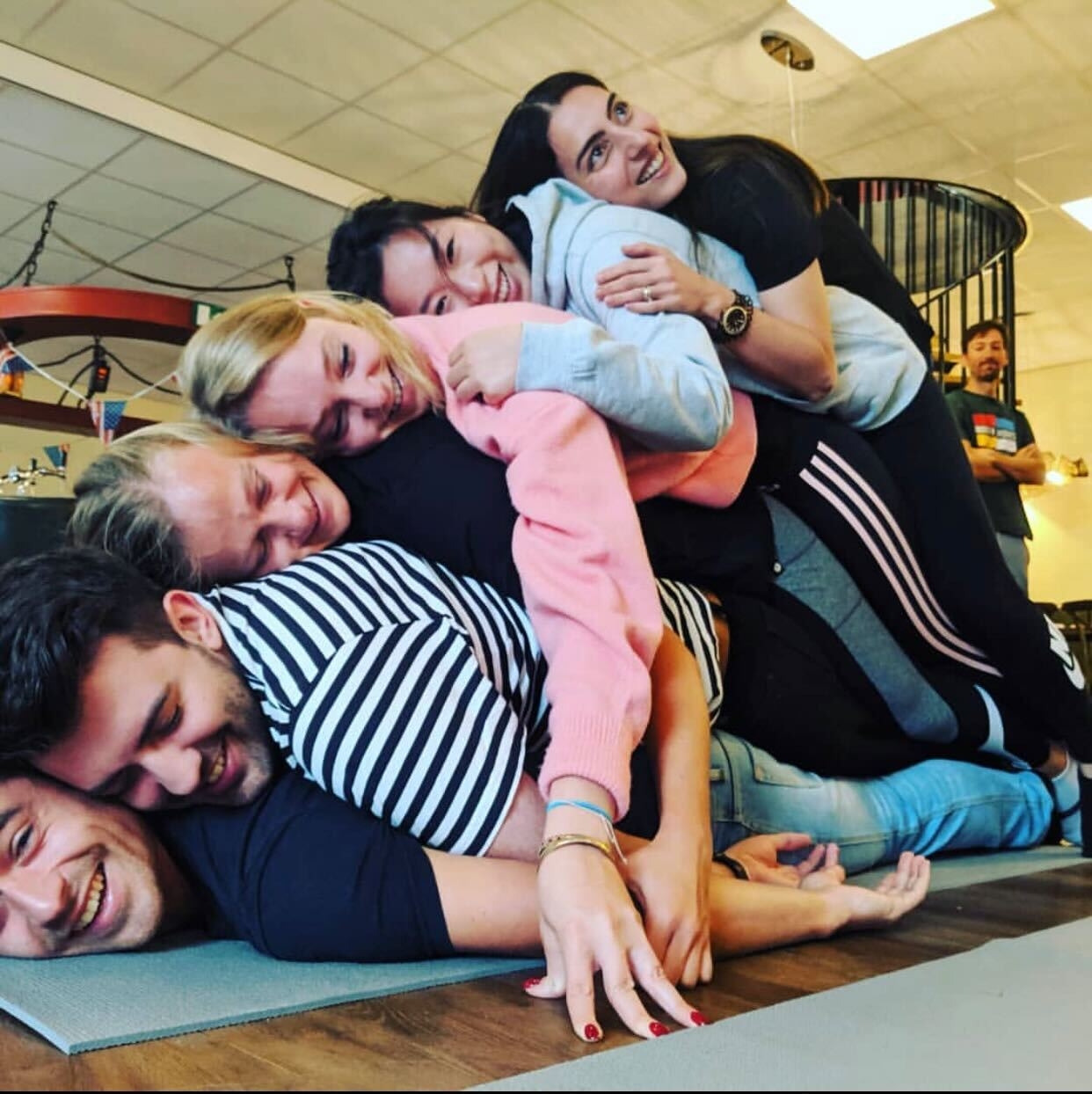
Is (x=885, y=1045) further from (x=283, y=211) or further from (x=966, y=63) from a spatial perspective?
(x=283, y=211)

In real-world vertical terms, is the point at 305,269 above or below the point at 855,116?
below

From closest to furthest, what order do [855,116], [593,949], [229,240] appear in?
1. [593,949]
2. [855,116]
3. [229,240]

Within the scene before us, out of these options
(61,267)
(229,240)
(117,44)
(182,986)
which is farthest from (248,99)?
(182,986)

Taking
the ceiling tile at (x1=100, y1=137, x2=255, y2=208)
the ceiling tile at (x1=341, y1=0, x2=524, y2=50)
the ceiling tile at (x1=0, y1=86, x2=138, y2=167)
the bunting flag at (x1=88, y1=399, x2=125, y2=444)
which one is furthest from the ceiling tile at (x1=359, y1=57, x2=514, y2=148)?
the bunting flag at (x1=88, y1=399, x2=125, y2=444)

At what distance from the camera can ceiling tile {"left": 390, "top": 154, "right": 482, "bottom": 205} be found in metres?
4.96

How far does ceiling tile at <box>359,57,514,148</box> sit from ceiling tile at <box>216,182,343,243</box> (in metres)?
0.70

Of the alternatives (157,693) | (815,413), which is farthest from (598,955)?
(815,413)

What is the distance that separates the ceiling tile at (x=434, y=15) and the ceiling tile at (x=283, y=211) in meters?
1.26

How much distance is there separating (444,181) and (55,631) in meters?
4.52

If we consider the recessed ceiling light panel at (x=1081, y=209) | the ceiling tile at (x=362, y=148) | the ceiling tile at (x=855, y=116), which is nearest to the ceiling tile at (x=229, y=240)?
the ceiling tile at (x=362, y=148)

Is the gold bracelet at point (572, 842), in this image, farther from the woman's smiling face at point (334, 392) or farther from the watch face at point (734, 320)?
the watch face at point (734, 320)

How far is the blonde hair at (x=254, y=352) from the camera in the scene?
1.24m

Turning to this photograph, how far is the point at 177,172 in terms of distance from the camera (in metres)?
4.93

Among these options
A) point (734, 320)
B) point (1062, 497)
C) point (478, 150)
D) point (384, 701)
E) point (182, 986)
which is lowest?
point (182, 986)
